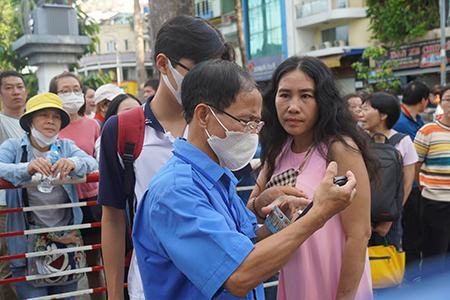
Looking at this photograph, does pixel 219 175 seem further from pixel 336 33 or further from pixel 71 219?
pixel 336 33

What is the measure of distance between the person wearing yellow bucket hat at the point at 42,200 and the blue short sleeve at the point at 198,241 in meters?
2.14

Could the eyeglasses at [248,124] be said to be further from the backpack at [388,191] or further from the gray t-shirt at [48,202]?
the gray t-shirt at [48,202]

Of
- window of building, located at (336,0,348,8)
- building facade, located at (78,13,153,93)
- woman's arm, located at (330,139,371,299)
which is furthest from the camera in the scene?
building facade, located at (78,13,153,93)

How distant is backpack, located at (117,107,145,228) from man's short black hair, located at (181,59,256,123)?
0.56 metres

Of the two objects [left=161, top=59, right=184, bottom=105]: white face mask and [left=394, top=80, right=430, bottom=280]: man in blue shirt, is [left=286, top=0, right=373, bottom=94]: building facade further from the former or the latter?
[left=161, top=59, right=184, bottom=105]: white face mask

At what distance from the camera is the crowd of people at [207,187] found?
1530 mm

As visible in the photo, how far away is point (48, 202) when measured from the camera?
12.0 feet

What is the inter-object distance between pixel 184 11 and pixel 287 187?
11.8ft

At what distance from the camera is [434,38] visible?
21.8 meters

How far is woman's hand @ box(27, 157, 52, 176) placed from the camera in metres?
3.34

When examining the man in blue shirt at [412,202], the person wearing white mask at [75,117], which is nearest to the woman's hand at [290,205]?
the person wearing white mask at [75,117]

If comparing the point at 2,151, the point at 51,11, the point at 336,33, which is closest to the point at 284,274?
the point at 2,151

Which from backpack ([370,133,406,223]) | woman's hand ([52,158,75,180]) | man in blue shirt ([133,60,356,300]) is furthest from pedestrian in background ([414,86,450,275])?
man in blue shirt ([133,60,356,300])

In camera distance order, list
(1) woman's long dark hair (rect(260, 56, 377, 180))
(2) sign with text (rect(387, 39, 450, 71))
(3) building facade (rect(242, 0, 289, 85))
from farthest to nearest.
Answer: (3) building facade (rect(242, 0, 289, 85))
(2) sign with text (rect(387, 39, 450, 71))
(1) woman's long dark hair (rect(260, 56, 377, 180))
